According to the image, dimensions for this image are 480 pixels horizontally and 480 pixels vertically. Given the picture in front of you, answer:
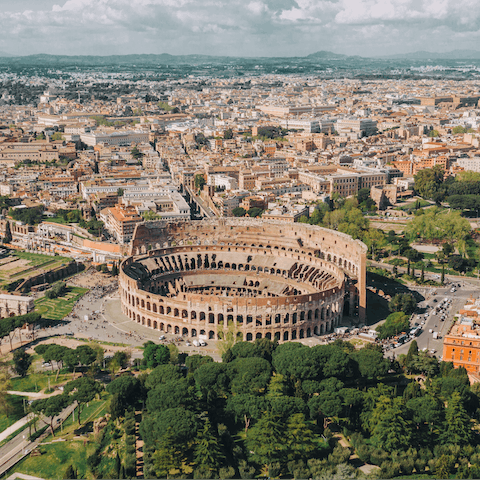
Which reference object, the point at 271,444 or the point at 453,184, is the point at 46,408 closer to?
the point at 271,444

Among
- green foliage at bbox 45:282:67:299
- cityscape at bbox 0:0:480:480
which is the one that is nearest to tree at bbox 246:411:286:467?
cityscape at bbox 0:0:480:480

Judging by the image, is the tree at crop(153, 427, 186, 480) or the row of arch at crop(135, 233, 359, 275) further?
the row of arch at crop(135, 233, 359, 275)

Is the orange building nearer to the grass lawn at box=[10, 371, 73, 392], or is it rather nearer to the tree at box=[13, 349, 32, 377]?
the grass lawn at box=[10, 371, 73, 392]

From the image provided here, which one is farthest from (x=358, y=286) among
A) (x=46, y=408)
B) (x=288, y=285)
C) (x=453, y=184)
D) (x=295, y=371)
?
(x=453, y=184)

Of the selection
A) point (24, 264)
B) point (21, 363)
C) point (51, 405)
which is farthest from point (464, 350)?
point (24, 264)

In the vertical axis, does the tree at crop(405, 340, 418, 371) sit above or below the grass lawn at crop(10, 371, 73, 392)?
above

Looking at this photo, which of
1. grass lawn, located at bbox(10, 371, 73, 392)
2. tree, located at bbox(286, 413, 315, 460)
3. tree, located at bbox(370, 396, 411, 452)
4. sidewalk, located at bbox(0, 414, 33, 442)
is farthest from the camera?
grass lawn, located at bbox(10, 371, 73, 392)

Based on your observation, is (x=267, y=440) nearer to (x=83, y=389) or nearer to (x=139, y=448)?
(x=139, y=448)
